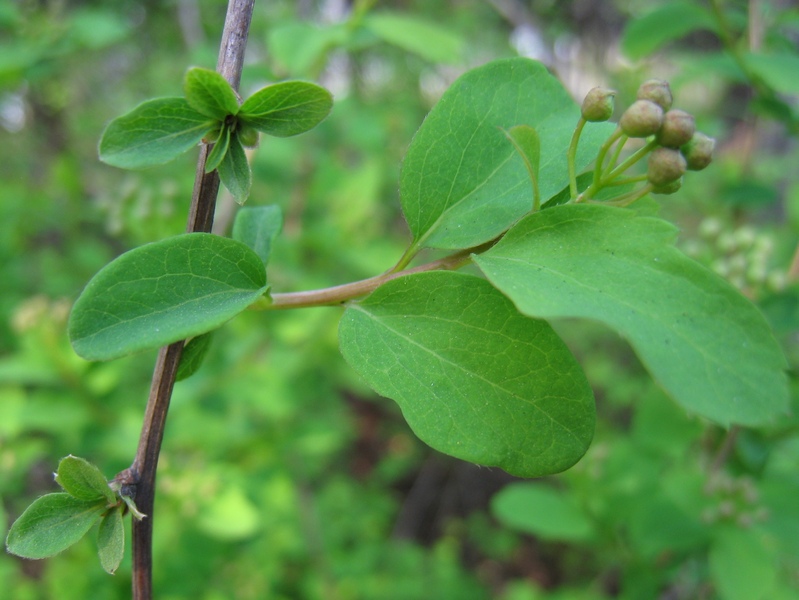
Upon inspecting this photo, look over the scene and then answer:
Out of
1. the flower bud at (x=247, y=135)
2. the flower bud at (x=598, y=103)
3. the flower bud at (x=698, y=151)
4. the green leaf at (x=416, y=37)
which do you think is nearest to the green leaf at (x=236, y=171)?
the flower bud at (x=247, y=135)

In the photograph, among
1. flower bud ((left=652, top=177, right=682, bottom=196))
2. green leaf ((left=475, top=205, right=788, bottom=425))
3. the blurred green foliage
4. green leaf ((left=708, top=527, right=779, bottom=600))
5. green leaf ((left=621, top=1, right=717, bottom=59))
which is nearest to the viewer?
green leaf ((left=475, top=205, right=788, bottom=425))

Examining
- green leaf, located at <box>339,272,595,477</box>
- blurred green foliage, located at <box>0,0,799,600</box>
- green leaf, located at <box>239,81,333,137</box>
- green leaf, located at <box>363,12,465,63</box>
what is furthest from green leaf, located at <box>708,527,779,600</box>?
green leaf, located at <box>363,12,465,63</box>

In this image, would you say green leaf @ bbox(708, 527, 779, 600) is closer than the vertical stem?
No

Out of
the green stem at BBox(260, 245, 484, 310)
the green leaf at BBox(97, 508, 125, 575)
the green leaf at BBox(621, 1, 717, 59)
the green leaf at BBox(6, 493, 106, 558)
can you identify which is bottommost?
the green leaf at BBox(621, 1, 717, 59)

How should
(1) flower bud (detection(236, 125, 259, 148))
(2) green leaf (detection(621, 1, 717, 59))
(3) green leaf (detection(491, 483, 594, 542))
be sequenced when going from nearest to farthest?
(1) flower bud (detection(236, 125, 259, 148)), (2) green leaf (detection(621, 1, 717, 59)), (3) green leaf (detection(491, 483, 594, 542))

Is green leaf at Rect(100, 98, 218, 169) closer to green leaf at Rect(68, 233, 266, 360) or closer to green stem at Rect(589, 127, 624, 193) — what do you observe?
green leaf at Rect(68, 233, 266, 360)

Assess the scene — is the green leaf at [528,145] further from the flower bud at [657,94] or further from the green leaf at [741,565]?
the green leaf at [741,565]

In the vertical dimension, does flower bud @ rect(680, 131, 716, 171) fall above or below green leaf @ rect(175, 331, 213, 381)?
above
